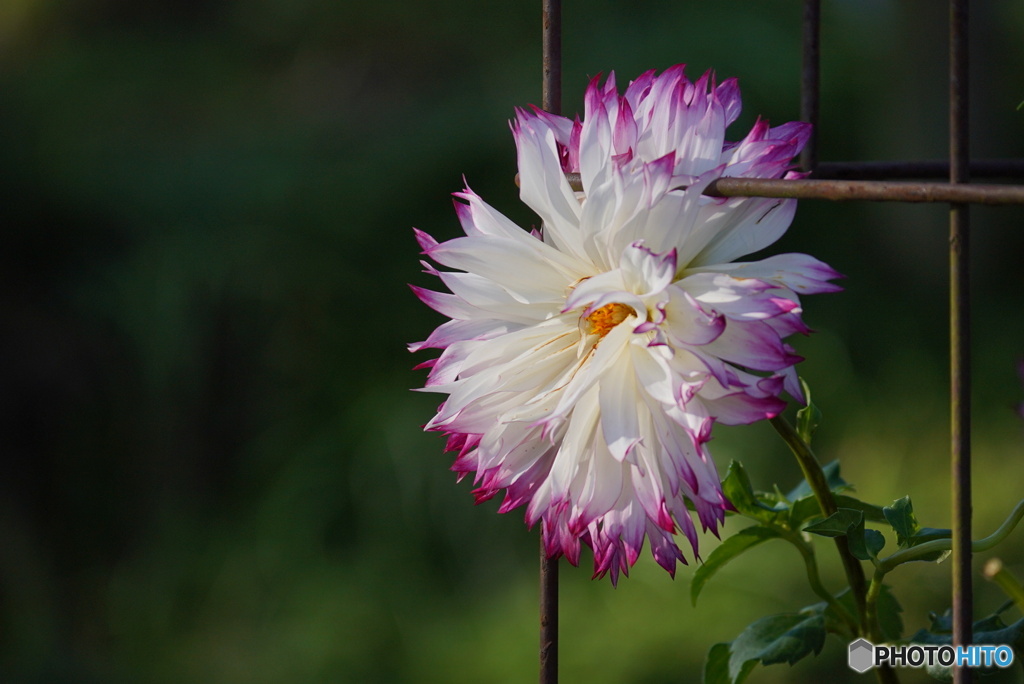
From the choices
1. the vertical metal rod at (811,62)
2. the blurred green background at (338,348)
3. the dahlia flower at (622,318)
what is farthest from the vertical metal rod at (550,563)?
the blurred green background at (338,348)

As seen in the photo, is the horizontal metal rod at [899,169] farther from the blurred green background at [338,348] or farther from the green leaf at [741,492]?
the blurred green background at [338,348]

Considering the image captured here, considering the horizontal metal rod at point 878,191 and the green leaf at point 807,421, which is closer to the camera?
the horizontal metal rod at point 878,191

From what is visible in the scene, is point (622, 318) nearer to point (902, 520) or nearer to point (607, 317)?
point (607, 317)

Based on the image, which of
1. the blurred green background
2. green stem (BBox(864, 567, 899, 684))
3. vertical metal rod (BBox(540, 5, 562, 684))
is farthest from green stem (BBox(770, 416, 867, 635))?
the blurred green background

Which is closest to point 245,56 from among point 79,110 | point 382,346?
point 79,110

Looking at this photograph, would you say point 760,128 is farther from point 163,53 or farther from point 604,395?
point 163,53

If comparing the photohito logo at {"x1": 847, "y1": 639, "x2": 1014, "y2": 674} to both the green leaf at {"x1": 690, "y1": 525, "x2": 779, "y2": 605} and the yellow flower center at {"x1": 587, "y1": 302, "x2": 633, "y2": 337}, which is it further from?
the yellow flower center at {"x1": 587, "y1": 302, "x2": 633, "y2": 337}
